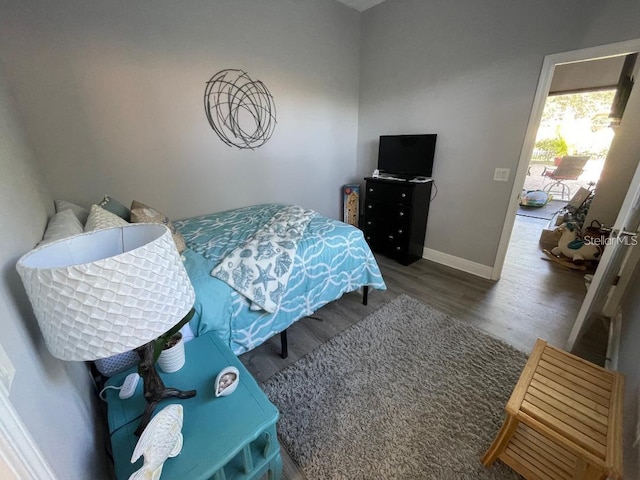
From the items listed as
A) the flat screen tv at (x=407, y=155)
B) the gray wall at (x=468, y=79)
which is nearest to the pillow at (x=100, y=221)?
the flat screen tv at (x=407, y=155)

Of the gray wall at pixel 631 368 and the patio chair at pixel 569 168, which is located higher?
the patio chair at pixel 569 168

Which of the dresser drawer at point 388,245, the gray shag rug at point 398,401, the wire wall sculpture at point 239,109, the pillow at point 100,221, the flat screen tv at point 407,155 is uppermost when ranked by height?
the wire wall sculpture at point 239,109

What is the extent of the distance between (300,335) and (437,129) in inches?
102

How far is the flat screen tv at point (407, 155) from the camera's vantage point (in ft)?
9.36

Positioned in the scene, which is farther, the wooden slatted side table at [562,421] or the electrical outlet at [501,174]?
the electrical outlet at [501,174]

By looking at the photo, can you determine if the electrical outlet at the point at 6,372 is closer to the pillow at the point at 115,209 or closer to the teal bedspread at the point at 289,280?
the teal bedspread at the point at 289,280

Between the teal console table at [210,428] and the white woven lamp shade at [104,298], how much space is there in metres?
0.41

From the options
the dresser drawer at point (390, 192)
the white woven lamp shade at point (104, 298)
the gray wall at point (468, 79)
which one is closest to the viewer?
the white woven lamp shade at point (104, 298)

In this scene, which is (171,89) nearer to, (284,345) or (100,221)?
(100,221)

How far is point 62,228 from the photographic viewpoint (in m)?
1.12

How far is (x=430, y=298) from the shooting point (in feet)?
7.86

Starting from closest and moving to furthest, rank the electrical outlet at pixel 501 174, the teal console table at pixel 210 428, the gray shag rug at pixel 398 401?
1. the teal console table at pixel 210 428
2. the gray shag rug at pixel 398 401
3. the electrical outlet at pixel 501 174

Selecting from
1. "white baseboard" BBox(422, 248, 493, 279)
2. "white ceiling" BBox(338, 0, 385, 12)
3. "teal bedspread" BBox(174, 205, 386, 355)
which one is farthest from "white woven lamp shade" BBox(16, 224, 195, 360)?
"white ceiling" BBox(338, 0, 385, 12)

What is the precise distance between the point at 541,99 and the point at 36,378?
10.8 feet
